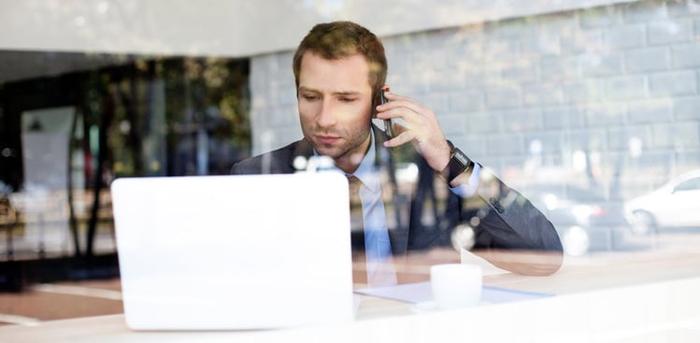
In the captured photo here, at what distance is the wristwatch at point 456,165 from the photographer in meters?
2.33

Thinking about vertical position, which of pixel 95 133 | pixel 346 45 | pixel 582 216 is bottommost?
pixel 582 216

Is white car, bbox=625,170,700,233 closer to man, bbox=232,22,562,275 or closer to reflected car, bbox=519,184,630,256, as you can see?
reflected car, bbox=519,184,630,256

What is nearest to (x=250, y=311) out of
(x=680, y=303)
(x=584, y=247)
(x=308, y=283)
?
(x=308, y=283)

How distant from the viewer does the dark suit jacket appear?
229 cm

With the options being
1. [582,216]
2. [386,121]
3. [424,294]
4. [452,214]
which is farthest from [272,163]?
[582,216]

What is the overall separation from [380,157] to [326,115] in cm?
39

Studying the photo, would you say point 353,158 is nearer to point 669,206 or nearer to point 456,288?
point 456,288

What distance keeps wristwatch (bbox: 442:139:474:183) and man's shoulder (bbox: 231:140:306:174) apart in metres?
0.42

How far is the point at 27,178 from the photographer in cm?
581

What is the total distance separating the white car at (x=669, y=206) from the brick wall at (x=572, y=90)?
0.18 feet

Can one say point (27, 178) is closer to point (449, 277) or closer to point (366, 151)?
point (366, 151)

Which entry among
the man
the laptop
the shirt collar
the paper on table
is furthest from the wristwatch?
the laptop

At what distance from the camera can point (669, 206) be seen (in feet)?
12.7

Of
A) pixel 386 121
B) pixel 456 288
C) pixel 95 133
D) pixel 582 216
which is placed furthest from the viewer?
pixel 95 133
